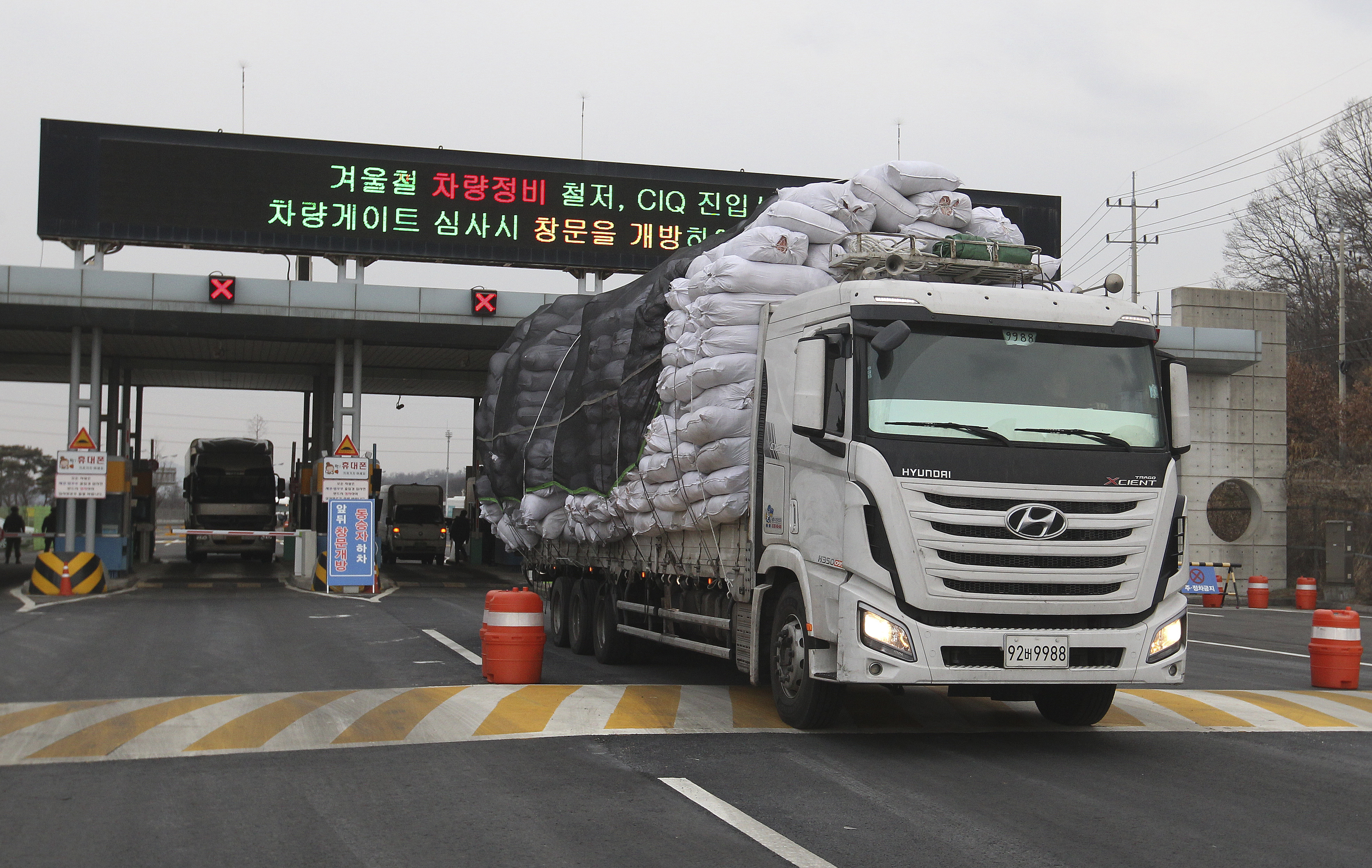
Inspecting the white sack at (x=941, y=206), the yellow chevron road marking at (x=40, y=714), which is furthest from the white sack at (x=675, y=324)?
the yellow chevron road marking at (x=40, y=714)

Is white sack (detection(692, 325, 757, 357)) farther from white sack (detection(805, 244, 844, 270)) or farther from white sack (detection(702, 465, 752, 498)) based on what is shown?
white sack (detection(702, 465, 752, 498))

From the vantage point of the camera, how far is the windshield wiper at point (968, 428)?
8250mm

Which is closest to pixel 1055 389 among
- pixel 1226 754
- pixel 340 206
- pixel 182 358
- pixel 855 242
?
pixel 855 242

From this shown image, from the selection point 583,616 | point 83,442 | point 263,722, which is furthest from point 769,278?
point 83,442

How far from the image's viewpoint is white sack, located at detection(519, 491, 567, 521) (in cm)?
1479

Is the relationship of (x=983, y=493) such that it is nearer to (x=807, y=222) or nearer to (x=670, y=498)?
(x=807, y=222)

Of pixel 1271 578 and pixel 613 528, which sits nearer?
pixel 613 528

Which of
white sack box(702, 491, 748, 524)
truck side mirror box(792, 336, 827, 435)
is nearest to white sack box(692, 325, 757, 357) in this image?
white sack box(702, 491, 748, 524)

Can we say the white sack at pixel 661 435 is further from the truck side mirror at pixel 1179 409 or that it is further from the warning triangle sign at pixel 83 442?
the warning triangle sign at pixel 83 442

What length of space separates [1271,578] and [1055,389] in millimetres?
25727

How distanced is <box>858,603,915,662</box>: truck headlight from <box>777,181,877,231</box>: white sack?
11.6 feet

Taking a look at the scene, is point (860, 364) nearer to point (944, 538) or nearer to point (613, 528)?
point (944, 538)

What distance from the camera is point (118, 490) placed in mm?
29172

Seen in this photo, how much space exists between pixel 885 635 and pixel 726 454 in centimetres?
248
